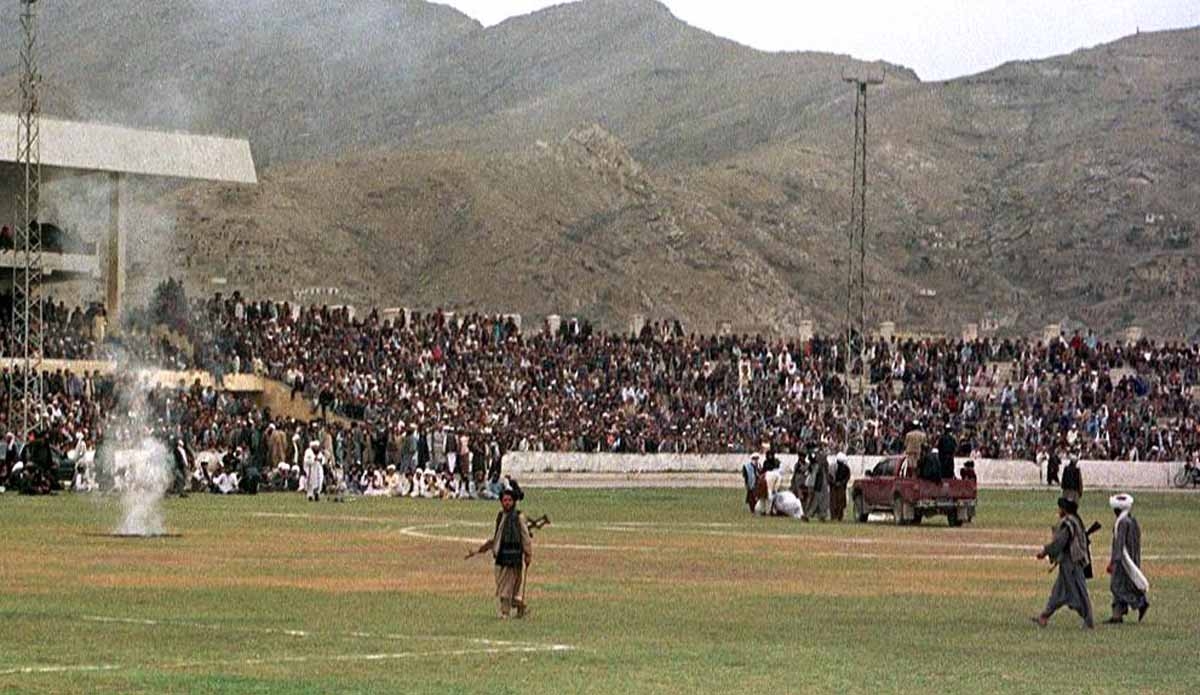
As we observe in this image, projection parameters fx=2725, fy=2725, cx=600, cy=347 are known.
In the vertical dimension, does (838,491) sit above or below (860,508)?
above

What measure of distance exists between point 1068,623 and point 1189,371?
234 ft

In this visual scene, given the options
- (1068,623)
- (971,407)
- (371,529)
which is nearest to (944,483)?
(371,529)

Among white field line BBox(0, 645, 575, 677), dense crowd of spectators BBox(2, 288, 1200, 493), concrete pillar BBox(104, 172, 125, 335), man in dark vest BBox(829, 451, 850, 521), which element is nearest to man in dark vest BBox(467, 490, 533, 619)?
white field line BBox(0, 645, 575, 677)

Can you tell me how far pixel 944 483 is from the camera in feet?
175

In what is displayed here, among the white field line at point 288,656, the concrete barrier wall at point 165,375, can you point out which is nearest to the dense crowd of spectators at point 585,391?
the concrete barrier wall at point 165,375

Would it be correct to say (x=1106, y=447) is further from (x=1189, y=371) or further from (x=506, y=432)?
(x=506, y=432)

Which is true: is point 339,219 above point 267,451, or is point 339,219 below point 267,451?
above

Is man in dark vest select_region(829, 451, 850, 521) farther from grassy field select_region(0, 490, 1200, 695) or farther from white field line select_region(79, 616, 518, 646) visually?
white field line select_region(79, 616, 518, 646)

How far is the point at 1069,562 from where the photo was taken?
27.7 m

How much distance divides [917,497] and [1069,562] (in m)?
25.6

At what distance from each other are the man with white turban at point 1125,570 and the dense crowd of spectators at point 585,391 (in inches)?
1442

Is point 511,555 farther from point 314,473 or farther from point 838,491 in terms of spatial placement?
point 314,473

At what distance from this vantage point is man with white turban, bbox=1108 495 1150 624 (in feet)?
92.6

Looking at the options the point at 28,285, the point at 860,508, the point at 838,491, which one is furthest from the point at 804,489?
the point at 28,285
